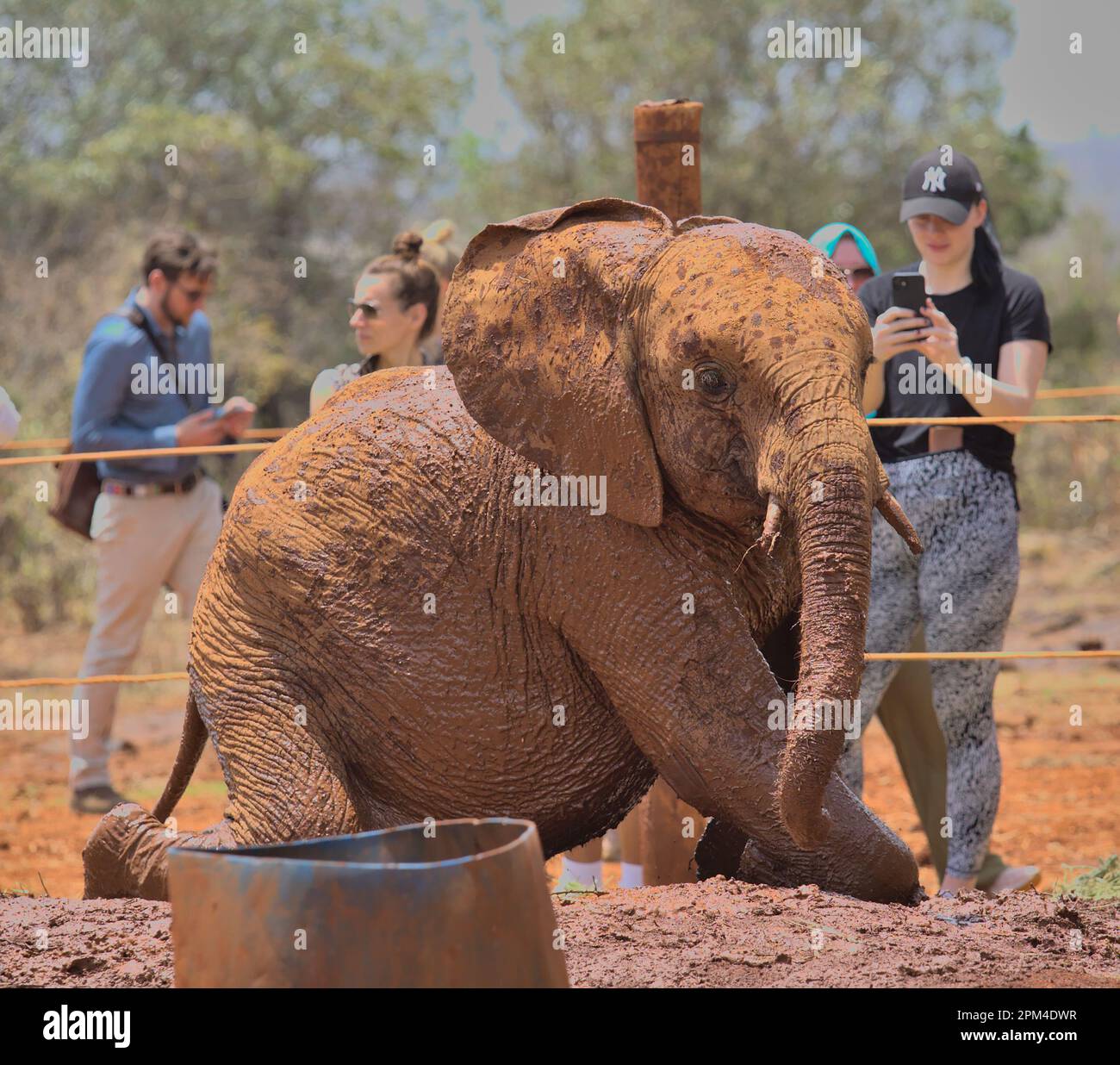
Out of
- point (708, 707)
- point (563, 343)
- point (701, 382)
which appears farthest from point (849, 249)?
point (708, 707)

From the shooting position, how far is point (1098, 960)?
4.14m

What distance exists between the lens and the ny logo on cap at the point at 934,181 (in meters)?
6.25

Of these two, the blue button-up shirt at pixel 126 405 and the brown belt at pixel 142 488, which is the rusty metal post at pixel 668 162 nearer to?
the blue button-up shirt at pixel 126 405

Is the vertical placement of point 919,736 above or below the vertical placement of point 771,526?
below

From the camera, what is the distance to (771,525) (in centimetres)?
383

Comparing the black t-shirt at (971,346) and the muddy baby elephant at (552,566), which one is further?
the black t-shirt at (971,346)

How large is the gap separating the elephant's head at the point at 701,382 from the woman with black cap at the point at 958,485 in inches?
81.9

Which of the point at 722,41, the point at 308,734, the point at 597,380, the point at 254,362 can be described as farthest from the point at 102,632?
the point at 722,41

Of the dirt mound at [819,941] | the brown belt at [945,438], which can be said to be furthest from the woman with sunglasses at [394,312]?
the dirt mound at [819,941]

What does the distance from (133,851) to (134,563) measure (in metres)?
3.89

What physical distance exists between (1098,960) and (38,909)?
2.65m

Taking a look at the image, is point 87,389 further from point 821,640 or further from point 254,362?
point 254,362

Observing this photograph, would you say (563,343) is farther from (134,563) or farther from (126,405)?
(134,563)

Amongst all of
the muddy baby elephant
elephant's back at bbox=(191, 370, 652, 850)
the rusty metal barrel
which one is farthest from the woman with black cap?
the rusty metal barrel
